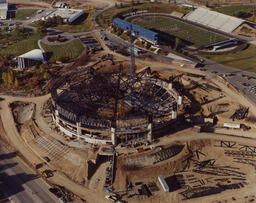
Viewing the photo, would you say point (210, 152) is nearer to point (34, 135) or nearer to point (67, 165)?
point (67, 165)

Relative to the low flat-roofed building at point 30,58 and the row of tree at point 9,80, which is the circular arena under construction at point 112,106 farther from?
the low flat-roofed building at point 30,58

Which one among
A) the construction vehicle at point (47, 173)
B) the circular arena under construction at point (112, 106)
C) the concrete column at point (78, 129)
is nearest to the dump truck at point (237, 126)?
the circular arena under construction at point (112, 106)

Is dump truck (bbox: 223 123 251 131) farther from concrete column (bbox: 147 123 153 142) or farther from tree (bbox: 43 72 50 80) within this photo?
tree (bbox: 43 72 50 80)

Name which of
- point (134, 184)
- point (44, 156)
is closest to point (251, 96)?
point (134, 184)

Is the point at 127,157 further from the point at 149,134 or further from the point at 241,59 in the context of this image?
the point at 241,59

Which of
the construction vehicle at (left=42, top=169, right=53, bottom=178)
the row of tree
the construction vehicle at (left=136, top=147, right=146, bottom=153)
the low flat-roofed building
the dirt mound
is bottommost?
the construction vehicle at (left=42, top=169, right=53, bottom=178)

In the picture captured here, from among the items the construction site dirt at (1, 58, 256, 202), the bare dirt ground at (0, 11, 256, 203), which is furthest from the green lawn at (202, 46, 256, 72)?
the construction site dirt at (1, 58, 256, 202)
